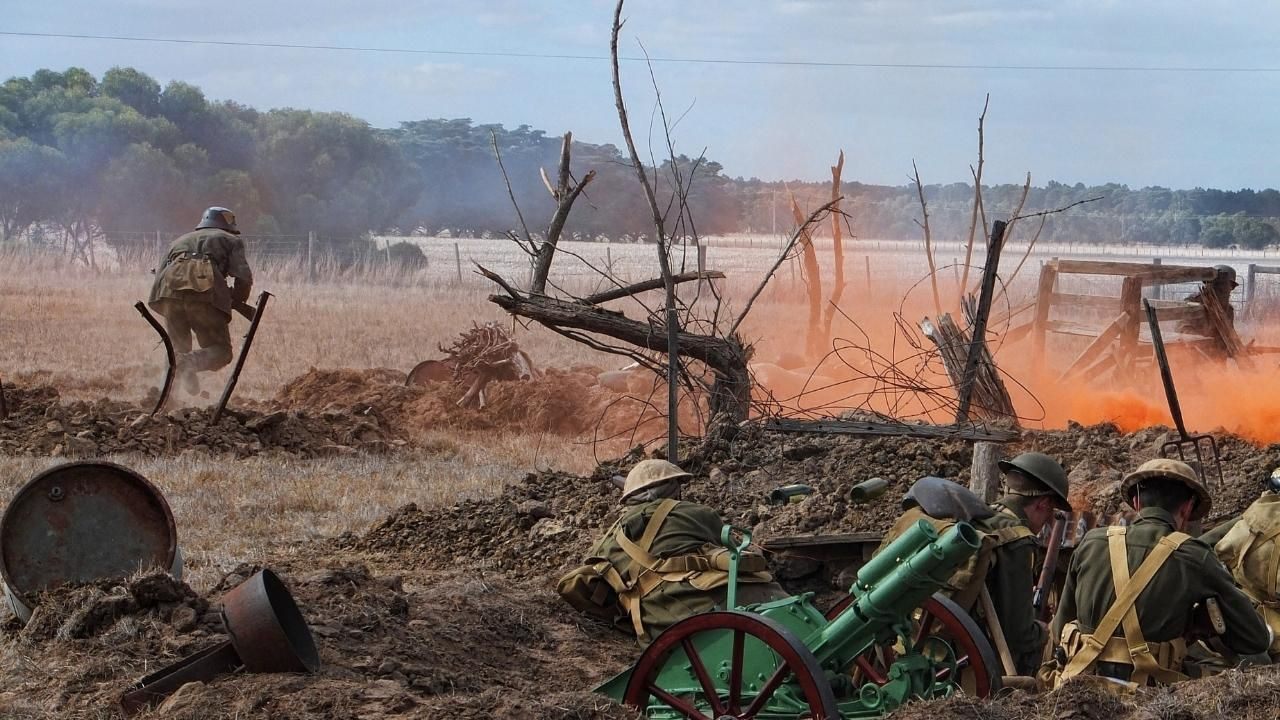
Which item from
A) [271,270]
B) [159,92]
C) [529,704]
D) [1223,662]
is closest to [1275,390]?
[1223,662]

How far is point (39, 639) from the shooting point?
221 inches

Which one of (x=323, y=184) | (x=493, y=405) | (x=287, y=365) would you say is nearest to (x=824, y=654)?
(x=493, y=405)

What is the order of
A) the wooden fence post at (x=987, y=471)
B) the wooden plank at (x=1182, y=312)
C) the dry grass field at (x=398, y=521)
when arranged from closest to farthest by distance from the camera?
the dry grass field at (x=398, y=521) → the wooden fence post at (x=987, y=471) → the wooden plank at (x=1182, y=312)

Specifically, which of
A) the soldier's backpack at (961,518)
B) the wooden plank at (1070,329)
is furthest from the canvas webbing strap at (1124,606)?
the wooden plank at (1070,329)

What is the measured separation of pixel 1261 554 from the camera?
5703 mm

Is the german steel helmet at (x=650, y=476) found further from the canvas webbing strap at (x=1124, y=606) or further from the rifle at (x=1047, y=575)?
the canvas webbing strap at (x=1124, y=606)

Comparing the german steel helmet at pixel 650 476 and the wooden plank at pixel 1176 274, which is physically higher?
the wooden plank at pixel 1176 274

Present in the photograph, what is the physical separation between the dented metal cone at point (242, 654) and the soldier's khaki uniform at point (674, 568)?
1589 mm

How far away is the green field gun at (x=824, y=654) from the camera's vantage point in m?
4.31

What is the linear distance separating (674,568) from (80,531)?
2641 millimetres

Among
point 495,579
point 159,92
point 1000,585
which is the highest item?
point 159,92

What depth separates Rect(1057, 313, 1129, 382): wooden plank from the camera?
13594mm

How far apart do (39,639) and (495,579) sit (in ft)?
8.44

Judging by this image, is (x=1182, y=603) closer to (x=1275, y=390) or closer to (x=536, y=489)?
(x=536, y=489)
